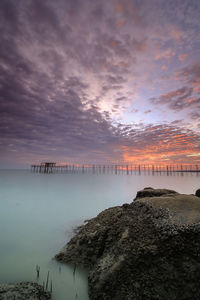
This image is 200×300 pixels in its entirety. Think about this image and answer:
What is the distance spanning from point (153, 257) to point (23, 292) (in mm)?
2638

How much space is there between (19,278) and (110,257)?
2.89m

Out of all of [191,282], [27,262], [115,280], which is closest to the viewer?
[191,282]

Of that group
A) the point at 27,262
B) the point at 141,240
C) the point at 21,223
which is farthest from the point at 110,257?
the point at 21,223

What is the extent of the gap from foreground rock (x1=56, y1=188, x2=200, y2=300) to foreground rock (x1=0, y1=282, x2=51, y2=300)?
1042 mm

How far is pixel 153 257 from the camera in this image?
3104 mm

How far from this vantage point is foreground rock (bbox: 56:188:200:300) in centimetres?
283

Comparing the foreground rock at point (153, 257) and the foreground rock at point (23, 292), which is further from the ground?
the foreground rock at point (153, 257)

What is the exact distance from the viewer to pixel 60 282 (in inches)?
159

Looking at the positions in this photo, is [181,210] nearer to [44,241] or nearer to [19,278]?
[19,278]

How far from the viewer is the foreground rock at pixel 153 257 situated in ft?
9.27

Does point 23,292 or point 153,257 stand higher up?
point 153,257

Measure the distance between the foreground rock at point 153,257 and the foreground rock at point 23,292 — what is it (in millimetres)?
1042

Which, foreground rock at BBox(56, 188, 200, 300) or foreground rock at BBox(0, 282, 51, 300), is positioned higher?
foreground rock at BBox(56, 188, 200, 300)

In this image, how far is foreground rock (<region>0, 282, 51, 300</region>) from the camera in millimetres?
2922
